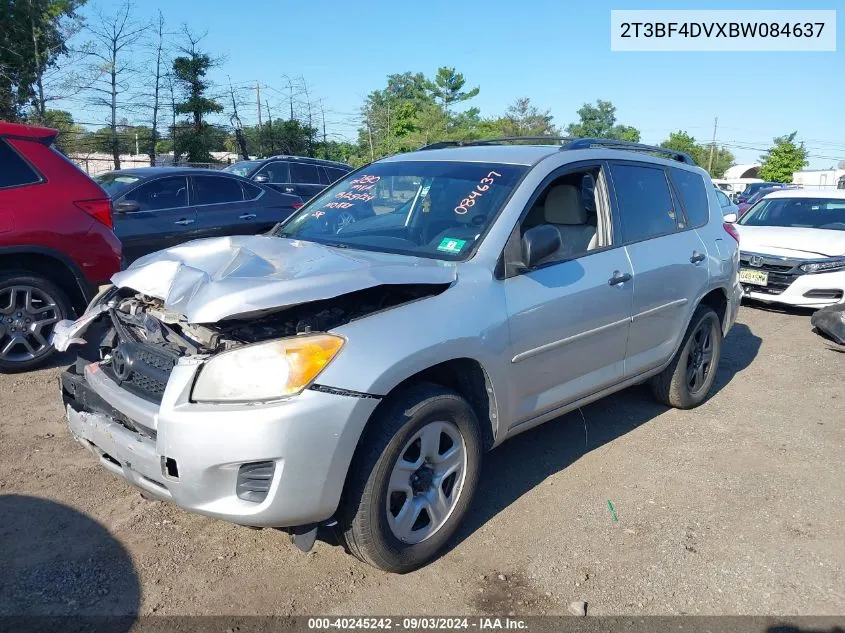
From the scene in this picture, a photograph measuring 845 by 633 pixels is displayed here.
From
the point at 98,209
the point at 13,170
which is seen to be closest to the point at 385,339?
the point at 98,209

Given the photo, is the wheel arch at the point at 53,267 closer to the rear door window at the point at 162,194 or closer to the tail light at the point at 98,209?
the tail light at the point at 98,209

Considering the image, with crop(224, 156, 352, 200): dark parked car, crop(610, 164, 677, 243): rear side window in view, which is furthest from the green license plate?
crop(224, 156, 352, 200): dark parked car

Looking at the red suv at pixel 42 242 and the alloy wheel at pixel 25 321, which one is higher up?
the red suv at pixel 42 242

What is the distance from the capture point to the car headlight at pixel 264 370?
2.60 meters

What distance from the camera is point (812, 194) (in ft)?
33.1

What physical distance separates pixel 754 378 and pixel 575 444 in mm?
2550

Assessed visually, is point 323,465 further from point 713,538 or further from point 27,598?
point 713,538

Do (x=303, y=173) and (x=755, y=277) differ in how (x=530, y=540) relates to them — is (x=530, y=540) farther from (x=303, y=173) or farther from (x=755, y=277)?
(x=303, y=173)

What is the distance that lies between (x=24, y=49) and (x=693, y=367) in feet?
73.9

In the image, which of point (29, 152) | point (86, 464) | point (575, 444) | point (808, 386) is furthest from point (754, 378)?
point (29, 152)

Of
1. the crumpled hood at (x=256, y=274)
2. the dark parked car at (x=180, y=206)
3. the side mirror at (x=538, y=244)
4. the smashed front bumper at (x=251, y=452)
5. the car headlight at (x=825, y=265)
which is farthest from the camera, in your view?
the dark parked car at (x=180, y=206)

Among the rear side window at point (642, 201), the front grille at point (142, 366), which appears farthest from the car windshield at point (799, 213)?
the front grille at point (142, 366)

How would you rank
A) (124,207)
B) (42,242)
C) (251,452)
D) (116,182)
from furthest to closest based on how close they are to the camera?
(116,182)
(124,207)
(42,242)
(251,452)

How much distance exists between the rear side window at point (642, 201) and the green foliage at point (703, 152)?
251ft
